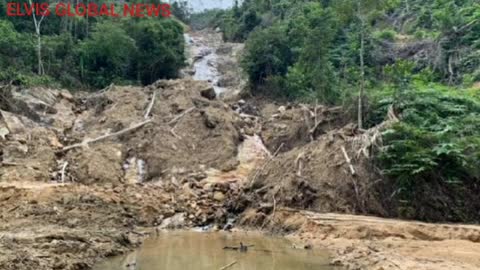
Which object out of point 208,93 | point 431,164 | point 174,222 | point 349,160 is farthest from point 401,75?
point 208,93

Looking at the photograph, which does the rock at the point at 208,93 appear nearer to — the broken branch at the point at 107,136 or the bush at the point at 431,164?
the broken branch at the point at 107,136

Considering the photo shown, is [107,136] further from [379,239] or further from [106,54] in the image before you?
[106,54]

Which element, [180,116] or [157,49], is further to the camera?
[157,49]

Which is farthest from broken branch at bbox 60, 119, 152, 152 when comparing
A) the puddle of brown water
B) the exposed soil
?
the exposed soil

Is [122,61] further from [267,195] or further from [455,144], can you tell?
[455,144]

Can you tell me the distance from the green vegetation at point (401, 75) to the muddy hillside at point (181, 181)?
3.81ft

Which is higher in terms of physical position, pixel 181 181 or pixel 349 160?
pixel 349 160

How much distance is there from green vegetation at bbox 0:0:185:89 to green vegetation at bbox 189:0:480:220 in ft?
19.0

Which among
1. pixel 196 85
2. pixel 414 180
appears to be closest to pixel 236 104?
pixel 196 85

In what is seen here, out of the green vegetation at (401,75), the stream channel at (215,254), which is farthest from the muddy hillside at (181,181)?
the green vegetation at (401,75)

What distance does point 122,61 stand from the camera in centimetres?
3328

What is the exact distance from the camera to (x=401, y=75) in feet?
55.8

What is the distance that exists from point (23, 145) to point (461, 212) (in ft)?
45.2

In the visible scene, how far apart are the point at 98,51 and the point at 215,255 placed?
81.3 feet
